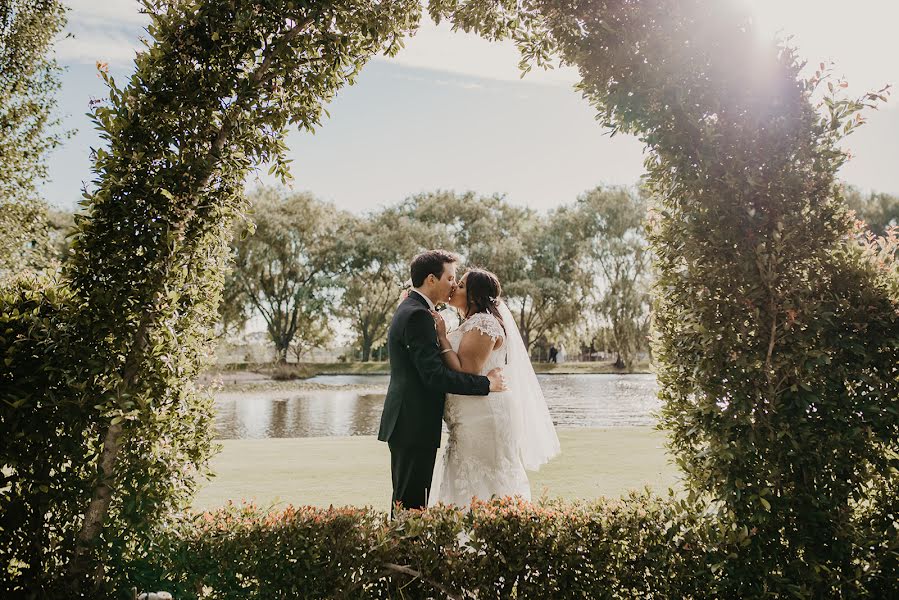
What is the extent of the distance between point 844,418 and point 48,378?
4.99m

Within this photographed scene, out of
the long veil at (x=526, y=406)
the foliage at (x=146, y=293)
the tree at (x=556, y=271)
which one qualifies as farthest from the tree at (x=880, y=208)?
the foliage at (x=146, y=293)

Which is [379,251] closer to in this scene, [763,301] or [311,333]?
[311,333]

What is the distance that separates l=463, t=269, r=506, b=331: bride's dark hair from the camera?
18.0 ft

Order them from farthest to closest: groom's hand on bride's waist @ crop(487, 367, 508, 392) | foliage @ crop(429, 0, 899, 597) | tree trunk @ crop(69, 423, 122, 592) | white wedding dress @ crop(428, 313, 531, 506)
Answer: white wedding dress @ crop(428, 313, 531, 506) → groom's hand on bride's waist @ crop(487, 367, 508, 392) → tree trunk @ crop(69, 423, 122, 592) → foliage @ crop(429, 0, 899, 597)

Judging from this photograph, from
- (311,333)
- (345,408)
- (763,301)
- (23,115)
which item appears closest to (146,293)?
(763,301)

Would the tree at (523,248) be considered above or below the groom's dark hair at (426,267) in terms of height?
above

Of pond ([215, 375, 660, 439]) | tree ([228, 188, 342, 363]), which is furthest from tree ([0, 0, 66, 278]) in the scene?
tree ([228, 188, 342, 363])

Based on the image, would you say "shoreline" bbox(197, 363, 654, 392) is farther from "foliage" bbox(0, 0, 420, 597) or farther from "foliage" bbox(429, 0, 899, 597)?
"foliage" bbox(429, 0, 899, 597)

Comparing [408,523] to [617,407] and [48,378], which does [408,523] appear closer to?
[48,378]

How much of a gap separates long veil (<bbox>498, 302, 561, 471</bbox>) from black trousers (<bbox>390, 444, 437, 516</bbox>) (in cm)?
111

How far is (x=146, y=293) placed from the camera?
407 centimetres

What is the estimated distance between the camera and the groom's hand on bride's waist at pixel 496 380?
511 centimetres

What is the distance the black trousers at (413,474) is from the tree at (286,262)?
37970 mm

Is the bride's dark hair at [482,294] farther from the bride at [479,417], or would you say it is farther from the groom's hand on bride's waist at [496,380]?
the groom's hand on bride's waist at [496,380]
